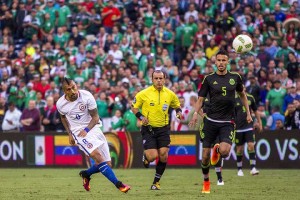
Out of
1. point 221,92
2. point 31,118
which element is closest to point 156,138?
point 221,92

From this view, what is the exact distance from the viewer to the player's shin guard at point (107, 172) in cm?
1616

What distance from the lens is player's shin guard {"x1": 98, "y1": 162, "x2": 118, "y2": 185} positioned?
53.0 feet

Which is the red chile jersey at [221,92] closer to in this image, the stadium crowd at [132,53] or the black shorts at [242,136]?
the black shorts at [242,136]

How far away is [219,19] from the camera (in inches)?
1224

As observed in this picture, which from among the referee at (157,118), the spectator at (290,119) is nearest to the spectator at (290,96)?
the spectator at (290,119)

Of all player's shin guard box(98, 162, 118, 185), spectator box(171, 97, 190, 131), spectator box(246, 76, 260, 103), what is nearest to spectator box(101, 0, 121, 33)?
spectator box(171, 97, 190, 131)

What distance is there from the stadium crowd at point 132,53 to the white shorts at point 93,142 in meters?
10.4

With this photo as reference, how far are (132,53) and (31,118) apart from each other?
4.47 m

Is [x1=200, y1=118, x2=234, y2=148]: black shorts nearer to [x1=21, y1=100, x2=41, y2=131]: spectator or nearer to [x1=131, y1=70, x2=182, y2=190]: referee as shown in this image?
[x1=131, y1=70, x2=182, y2=190]: referee

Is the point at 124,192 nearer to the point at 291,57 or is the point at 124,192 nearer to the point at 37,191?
the point at 37,191

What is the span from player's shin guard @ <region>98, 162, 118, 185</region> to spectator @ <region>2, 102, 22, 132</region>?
1363 centimetres

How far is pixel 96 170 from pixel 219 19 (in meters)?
15.1

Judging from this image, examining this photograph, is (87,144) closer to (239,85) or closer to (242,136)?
(239,85)

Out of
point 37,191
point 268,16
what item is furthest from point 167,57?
point 37,191
